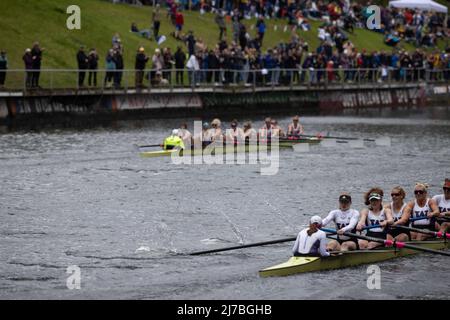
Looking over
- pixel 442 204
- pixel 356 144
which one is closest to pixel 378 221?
pixel 442 204

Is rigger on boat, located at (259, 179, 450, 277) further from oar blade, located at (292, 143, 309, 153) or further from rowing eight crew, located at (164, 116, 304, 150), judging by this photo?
oar blade, located at (292, 143, 309, 153)

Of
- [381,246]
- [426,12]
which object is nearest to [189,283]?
[381,246]

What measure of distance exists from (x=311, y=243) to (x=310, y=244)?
3 centimetres

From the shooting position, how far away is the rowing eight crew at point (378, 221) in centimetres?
2589

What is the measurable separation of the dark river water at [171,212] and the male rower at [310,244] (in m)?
0.54

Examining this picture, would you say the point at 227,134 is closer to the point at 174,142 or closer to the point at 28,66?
the point at 174,142

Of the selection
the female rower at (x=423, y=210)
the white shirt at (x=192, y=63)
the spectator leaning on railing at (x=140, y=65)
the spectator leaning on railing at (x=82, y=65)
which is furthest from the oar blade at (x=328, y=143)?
the female rower at (x=423, y=210)

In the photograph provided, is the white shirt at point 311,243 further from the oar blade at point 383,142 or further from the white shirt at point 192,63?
the white shirt at point 192,63

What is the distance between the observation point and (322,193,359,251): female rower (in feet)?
87.7

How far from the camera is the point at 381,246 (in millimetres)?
27453

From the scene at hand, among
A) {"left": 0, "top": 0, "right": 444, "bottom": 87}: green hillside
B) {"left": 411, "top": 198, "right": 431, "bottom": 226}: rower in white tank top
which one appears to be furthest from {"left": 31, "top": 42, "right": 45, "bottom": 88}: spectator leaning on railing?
{"left": 411, "top": 198, "right": 431, "bottom": 226}: rower in white tank top

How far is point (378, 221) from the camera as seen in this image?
1080 inches

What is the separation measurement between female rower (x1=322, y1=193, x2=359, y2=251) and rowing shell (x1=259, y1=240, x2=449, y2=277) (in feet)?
0.90

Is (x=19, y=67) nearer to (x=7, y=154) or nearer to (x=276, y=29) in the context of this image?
(x=7, y=154)
